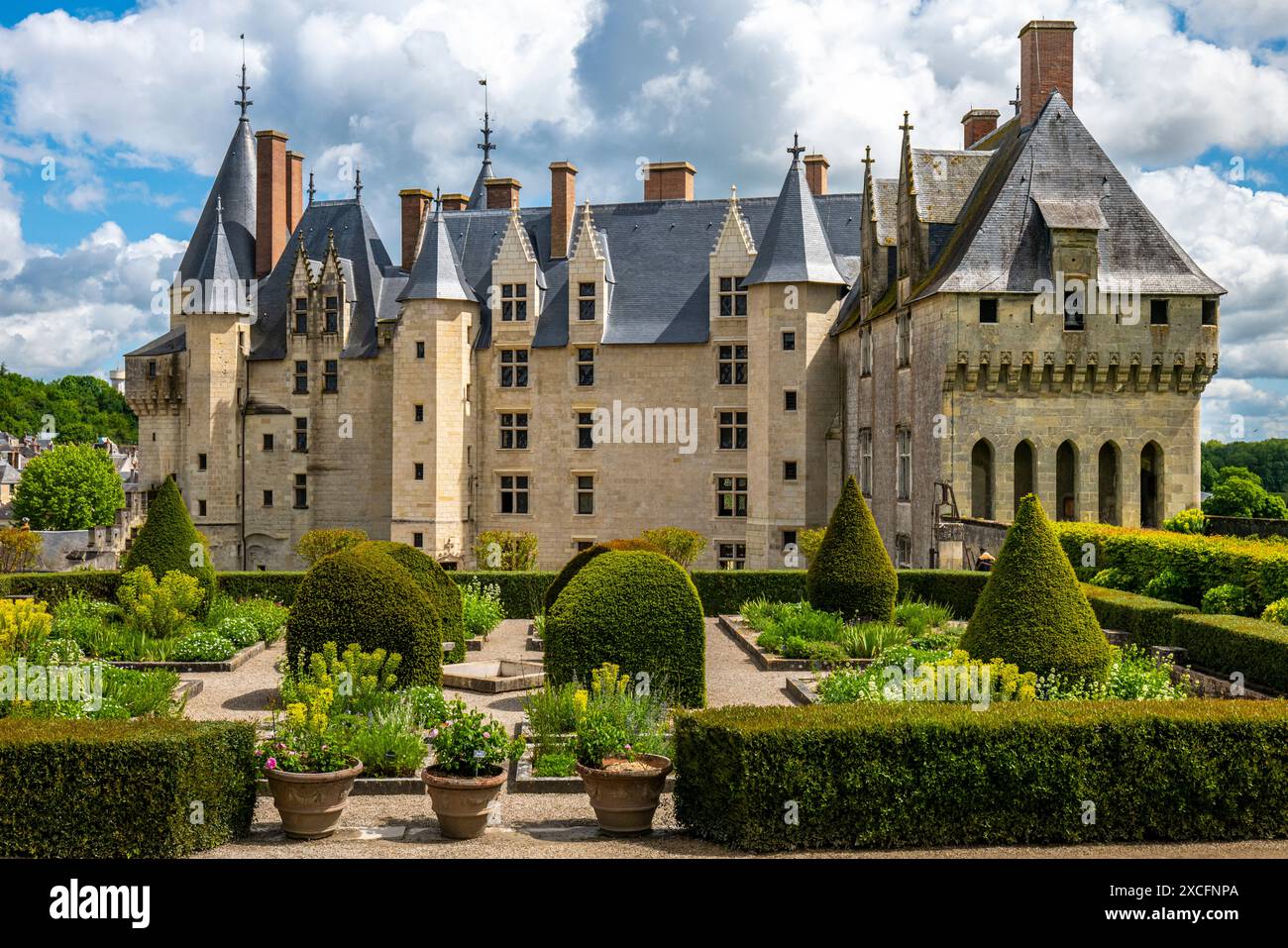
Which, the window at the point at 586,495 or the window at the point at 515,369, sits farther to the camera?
the window at the point at 515,369

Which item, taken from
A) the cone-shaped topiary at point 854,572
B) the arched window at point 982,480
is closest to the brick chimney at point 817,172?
the arched window at point 982,480

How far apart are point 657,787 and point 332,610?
19.9ft

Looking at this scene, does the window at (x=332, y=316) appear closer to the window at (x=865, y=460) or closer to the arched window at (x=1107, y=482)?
the window at (x=865, y=460)

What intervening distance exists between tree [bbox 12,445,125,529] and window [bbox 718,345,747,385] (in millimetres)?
31884

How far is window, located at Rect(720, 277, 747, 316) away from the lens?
35875 millimetres

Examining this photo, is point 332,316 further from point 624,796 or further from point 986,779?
point 986,779

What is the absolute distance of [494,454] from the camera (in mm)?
37438

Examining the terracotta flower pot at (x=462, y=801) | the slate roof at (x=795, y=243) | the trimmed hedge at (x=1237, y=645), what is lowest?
the terracotta flower pot at (x=462, y=801)

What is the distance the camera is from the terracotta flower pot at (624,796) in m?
9.34

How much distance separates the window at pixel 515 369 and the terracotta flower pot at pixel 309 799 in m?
28.4

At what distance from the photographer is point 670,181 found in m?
39.5

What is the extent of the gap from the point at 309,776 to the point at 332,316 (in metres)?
30.8
